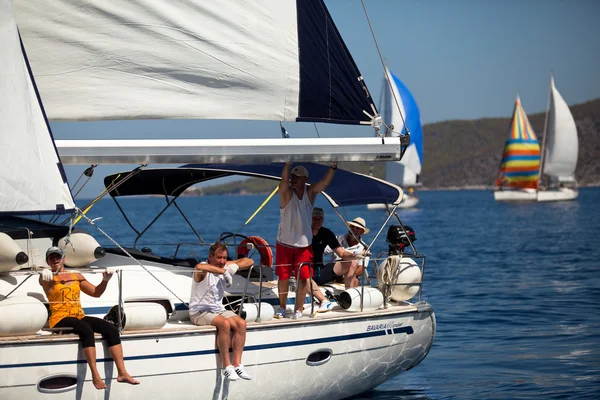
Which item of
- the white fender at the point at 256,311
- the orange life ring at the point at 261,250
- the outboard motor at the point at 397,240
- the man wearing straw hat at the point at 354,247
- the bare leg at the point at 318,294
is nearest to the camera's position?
the white fender at the point at 256,311

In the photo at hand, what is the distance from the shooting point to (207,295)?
27.1ft

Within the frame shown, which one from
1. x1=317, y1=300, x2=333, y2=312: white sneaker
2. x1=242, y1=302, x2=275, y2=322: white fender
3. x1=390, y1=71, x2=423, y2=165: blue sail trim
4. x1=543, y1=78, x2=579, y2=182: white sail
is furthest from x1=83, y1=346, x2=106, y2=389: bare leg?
x1=543, y1=78, x2=579, y2=182: white sail

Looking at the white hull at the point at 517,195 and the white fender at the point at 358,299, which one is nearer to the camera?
the white fender at the point at 358,299

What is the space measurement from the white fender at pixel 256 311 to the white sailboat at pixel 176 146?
5 cm

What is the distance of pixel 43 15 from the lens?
29.5 ft

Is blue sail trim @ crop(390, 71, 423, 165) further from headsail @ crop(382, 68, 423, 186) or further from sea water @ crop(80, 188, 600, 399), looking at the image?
sea water @ crop(80, 188, 600, 399)

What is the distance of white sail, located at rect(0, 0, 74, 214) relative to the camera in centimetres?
766

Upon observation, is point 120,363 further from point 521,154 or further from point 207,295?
point 521,154

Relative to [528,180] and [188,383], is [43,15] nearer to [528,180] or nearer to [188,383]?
[188,383]

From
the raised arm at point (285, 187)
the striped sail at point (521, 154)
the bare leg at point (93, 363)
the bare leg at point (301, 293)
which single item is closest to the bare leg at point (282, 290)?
the bare leg at point (301, 293)

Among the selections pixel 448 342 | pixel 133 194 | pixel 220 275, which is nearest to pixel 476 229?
pixel 448 342

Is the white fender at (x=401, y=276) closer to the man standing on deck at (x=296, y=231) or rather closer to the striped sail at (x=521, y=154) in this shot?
the man standing on deck at (x=296, y=231)

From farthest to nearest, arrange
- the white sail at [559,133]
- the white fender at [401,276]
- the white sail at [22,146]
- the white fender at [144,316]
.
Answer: the white sail at [559,133] → the white fender at [401,276] → the white fender at [144,316] → the white sail at [22,146]

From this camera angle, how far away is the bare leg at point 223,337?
26.1ft
